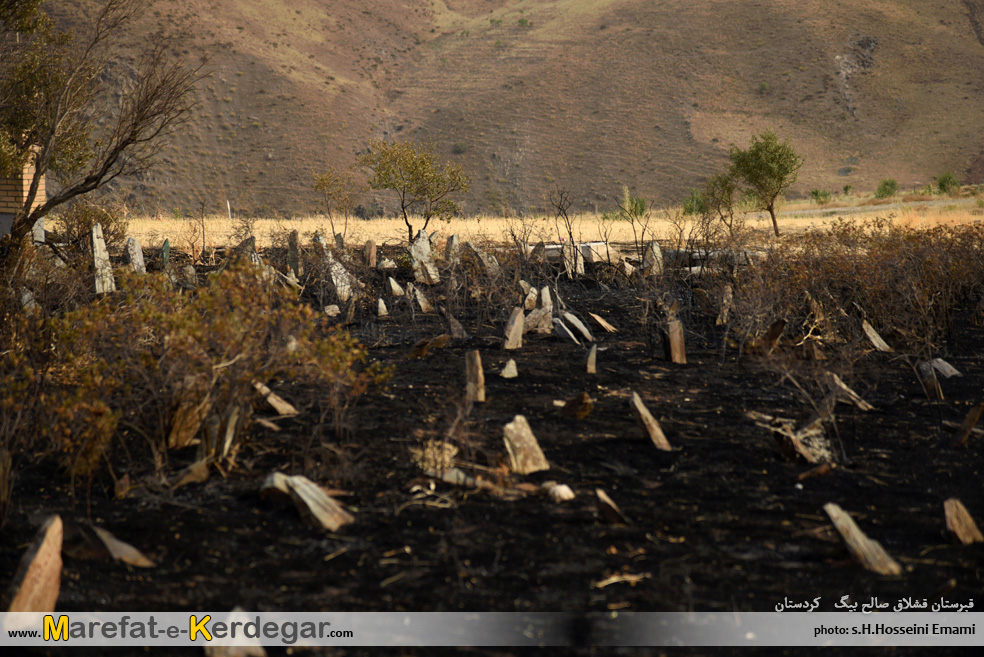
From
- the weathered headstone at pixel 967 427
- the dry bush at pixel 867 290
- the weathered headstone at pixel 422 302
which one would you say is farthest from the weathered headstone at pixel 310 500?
the weathered headstone at pixel 422 302

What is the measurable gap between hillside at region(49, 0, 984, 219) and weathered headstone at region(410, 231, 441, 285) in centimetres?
3546

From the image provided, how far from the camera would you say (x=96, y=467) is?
14.1ft

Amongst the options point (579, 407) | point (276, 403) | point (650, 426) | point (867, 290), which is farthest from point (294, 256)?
point (650, 426)

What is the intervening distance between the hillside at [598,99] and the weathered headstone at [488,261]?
3622 cm

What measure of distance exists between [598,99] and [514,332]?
180 feet

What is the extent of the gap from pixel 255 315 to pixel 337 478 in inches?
43.2

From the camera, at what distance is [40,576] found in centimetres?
307

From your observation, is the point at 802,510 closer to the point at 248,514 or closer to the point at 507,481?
the point at 507,481

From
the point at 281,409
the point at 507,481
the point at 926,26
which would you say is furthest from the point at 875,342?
the point at 926,26

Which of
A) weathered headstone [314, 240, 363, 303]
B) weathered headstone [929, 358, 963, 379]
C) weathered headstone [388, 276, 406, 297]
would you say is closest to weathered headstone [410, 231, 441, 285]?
weathered headstone [388, 276, 406, 297]

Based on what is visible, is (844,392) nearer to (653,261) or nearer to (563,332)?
(563,332)

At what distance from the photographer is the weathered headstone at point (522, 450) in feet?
15.1

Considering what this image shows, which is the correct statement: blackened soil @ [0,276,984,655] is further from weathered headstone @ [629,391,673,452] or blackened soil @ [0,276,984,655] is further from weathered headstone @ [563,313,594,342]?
weathered headstone @ [563,313,594,342]

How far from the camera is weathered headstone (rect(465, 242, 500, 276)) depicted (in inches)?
430
